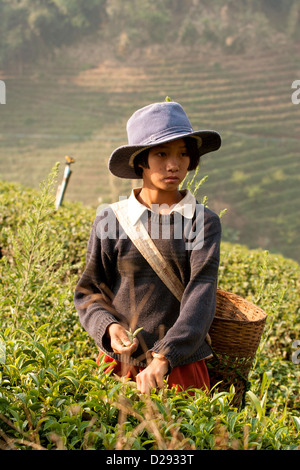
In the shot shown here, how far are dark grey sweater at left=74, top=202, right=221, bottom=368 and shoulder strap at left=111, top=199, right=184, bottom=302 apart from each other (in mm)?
19

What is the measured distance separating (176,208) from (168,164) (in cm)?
14

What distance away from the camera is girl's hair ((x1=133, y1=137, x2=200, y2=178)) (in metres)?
1.86

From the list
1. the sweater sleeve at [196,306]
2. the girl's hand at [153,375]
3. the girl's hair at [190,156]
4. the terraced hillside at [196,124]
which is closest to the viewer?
the girl's hand at [153,375]

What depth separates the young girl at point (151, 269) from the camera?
1.71 m


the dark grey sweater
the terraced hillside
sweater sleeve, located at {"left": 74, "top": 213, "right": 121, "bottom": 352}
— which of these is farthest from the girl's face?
the terraced hillside

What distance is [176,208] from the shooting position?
71.2 inches

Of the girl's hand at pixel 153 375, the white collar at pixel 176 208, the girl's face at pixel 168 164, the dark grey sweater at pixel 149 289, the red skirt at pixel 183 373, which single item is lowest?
the red skirt at pixel 183 373

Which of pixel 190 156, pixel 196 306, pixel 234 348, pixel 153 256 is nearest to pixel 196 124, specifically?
pixel 190 156

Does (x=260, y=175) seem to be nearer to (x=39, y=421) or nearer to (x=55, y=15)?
(x=55, y=15)

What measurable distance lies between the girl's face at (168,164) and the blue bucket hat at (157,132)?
0.04 meters

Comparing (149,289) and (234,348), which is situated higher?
(149,289)

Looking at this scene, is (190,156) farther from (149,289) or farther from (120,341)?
(120,341)

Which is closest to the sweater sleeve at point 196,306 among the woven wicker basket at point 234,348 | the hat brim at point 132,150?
the woven wicker basket at point 234,348

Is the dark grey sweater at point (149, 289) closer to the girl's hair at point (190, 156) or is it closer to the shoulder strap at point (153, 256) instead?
the shoulder strap at point (153, 256)
